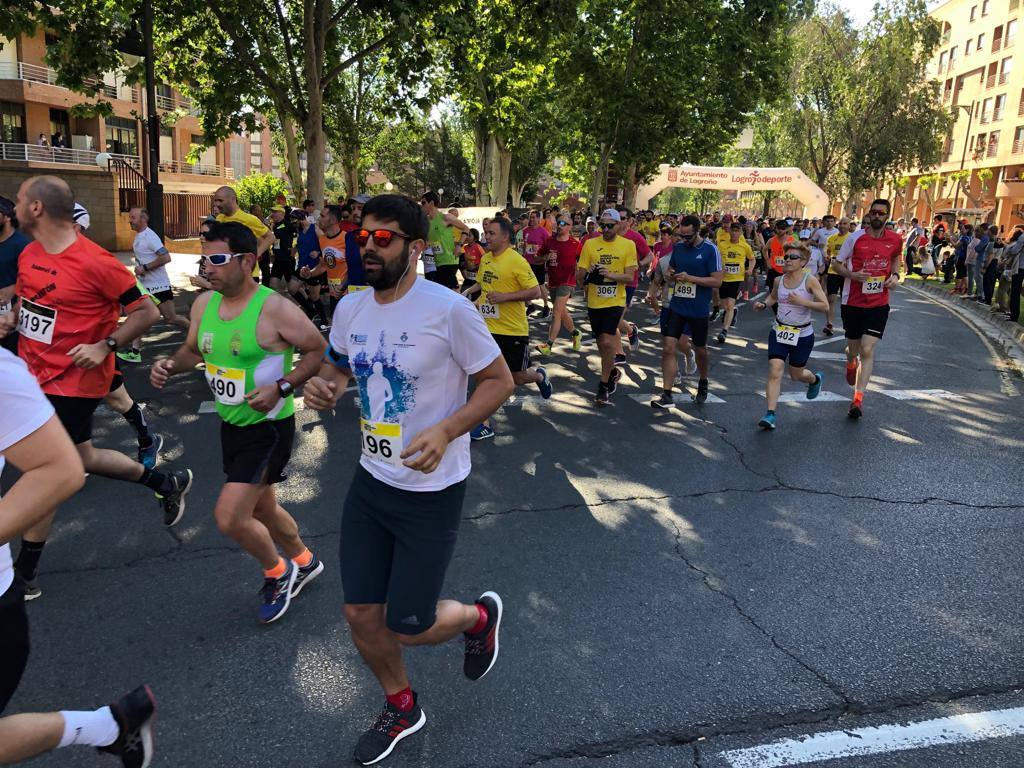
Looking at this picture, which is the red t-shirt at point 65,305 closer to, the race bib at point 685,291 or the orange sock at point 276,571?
the orange sock at point 276,571

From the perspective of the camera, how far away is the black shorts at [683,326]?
317 inches

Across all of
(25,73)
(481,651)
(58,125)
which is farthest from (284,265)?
(58,125)

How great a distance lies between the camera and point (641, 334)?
42.9ft

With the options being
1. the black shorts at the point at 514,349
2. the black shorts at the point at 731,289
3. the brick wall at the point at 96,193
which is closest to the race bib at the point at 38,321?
the black shorts at the point at 514,349

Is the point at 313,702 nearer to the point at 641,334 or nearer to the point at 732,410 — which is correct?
the point at 732,410

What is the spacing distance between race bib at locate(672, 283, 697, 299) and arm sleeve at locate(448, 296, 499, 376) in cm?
555

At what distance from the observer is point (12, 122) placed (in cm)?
3256

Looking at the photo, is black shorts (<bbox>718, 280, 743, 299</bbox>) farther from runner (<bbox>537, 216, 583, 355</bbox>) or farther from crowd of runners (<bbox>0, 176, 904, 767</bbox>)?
crowd of runners (<bbox>0, 176, 904, 767</bbox>)

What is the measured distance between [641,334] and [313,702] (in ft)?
34.6

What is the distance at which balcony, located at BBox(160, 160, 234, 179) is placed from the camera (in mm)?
41397

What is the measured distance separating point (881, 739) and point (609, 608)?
1337 millimetres

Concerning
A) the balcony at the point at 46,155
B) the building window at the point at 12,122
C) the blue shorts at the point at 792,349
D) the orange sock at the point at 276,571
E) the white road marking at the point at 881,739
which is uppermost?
the building window at the point at 12,122

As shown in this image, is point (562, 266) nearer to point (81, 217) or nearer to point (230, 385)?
point (81, 217)

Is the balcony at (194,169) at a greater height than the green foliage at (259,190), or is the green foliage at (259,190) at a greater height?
the balcony at (194,169)
